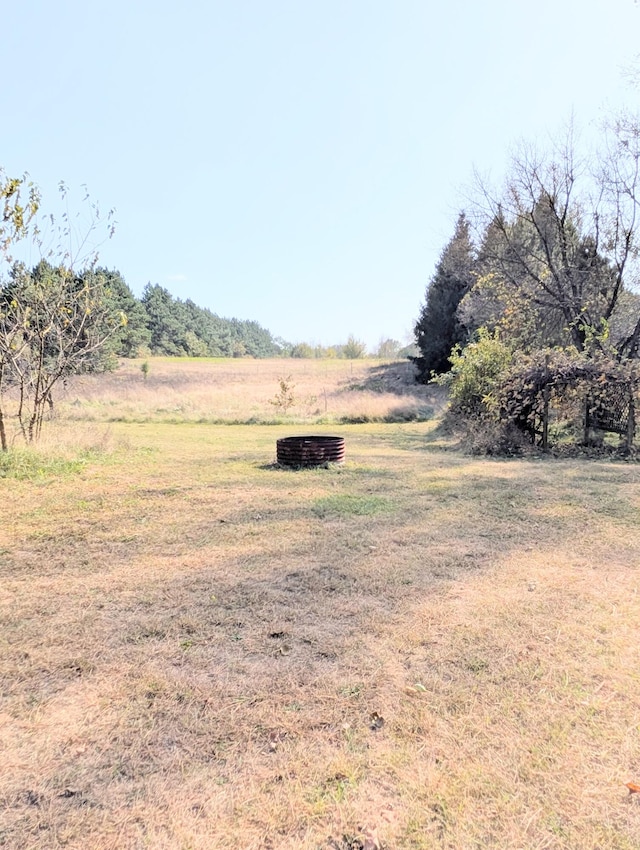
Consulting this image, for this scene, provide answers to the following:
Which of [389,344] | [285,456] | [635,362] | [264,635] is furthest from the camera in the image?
[389,344]

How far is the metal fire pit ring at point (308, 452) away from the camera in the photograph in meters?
7.53

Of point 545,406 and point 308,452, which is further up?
point 545,406

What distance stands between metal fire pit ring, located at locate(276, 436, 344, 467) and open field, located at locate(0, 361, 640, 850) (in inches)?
91.9

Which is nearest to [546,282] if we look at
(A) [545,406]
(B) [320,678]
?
(A) [545,406]

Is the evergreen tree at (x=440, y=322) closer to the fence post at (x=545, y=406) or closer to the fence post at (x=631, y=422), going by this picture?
the fence post at (x=545, y=406)

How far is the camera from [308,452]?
7523mm

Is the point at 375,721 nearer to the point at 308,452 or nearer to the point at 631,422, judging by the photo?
the point at 308,452

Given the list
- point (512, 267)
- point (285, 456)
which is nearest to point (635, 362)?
point (512, 267)

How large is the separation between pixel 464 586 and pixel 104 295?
30.3 ft

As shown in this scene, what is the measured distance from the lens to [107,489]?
611 cm

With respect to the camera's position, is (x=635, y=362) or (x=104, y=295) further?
(x=104, y=295)

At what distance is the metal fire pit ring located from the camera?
296 inches

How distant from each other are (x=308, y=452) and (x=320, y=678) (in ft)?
17.6

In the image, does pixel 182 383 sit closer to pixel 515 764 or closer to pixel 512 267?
pixel 512 267
